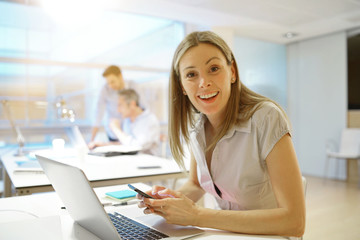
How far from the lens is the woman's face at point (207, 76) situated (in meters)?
1.25

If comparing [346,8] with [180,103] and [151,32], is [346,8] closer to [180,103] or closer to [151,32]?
[151,32]

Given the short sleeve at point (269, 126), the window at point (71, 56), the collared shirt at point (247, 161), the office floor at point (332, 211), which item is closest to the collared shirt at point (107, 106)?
the window at point (71, 56)

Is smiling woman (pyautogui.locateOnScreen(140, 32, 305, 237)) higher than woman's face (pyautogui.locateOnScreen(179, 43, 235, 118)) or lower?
lower

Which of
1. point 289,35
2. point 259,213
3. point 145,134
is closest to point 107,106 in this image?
point 145,134

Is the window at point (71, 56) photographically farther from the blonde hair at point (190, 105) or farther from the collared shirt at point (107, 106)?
the blonde hair at point (190, 105)

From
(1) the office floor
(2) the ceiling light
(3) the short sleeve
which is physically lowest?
(1) the office floor

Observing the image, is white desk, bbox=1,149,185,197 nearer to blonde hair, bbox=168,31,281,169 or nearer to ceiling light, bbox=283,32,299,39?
blonde hair, bbox=168,31,281,169

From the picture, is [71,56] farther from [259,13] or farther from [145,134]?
[259,13]

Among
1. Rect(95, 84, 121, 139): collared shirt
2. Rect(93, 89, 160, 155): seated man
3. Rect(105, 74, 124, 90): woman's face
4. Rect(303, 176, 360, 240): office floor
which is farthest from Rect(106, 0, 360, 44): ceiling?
Rect(303, 176, 360, 240): office floor

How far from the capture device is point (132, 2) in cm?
445

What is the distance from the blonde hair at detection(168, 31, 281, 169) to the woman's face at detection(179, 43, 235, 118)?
3 centimetres

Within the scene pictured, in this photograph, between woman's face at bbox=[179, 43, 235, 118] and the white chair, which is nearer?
woman's face at bbox=[179, 43, 235, 118]

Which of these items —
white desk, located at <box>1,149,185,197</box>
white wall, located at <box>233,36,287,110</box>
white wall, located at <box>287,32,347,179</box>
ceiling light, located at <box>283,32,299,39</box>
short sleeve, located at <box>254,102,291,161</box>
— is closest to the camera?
short sleeve, located at <box>254,102,291,161</box>

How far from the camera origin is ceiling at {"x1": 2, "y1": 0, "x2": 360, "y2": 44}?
175 inches
